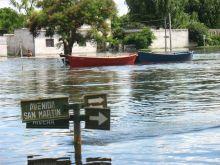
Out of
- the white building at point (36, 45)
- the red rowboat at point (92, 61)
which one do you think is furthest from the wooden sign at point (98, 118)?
the white building at point (36, 45)

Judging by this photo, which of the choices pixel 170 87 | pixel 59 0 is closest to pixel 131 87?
pixel 170 87

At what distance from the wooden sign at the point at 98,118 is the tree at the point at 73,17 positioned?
52.9 metres

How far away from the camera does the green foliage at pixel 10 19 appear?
111925mm

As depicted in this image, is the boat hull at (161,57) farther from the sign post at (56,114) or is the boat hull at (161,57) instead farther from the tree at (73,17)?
the sign post at (56,114)

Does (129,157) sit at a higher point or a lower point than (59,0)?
lower

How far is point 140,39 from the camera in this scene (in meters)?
93.2

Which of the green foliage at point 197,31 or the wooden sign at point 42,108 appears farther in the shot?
the green foliage at point 197,31

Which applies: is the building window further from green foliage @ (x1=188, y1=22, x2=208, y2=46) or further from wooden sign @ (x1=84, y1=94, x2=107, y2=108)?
wooden sign @ (x1=84, y1=94, x2=107, y2=108)

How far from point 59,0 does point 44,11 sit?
6.39 ft

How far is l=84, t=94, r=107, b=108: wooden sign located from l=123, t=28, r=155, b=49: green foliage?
82830 mm

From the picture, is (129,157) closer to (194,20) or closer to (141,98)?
(141,98)

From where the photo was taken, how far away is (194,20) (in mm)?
106688

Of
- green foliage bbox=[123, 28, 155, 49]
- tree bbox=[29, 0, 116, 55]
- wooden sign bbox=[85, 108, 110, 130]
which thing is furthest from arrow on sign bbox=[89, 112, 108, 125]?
green foliage bbox=[123, 28, 155, 49]

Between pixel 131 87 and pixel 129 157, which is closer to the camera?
pixel 129 157
